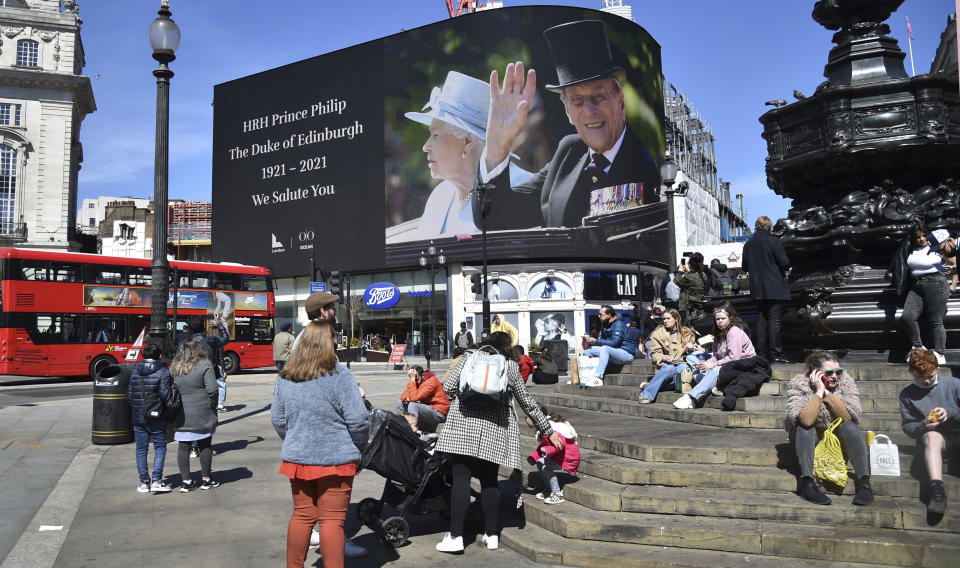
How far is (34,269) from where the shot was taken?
21.5 metres

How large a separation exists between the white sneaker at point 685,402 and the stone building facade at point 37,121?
173 feet

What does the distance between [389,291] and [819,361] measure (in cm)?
4485

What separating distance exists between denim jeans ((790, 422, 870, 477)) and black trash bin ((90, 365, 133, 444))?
8607 millimetres

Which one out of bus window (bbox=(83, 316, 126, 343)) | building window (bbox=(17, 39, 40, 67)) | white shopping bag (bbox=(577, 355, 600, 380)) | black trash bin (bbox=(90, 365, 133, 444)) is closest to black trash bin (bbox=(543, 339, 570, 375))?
white shopping bag (bbox=(577, 355, 600, 380))

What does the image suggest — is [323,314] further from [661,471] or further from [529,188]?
[529,188]

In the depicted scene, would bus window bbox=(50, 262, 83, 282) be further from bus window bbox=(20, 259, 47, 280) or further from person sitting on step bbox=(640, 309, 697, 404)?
person sitting on step bbox=(640, 309, 697, 404)

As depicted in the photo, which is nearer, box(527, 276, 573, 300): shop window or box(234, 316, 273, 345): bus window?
box(234, 316, 273, 345): bus window

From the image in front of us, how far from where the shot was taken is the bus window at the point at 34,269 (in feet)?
69.8

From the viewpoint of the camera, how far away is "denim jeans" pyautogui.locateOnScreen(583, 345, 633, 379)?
33.4ft

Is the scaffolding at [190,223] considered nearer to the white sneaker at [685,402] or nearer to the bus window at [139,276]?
the bus window at [139,276]

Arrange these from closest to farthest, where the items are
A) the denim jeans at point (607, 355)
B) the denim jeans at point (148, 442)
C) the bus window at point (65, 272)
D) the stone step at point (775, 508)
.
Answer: the stone step at point (775, 508)
the denim jeans at point (148, 442)
the denim jeans at point (607, 355)
the bus window at point (65, 272)

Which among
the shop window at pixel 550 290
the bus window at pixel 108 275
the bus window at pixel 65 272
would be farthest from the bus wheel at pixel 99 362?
the shop window at pixel 550 290

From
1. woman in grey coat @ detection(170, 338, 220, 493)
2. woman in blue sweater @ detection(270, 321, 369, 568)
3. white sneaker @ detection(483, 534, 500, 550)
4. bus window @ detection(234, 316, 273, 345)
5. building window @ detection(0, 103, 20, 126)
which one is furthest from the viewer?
building window @ detection(0, 103, 20, 126)

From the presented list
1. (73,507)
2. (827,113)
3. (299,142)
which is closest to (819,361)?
(827,113)
